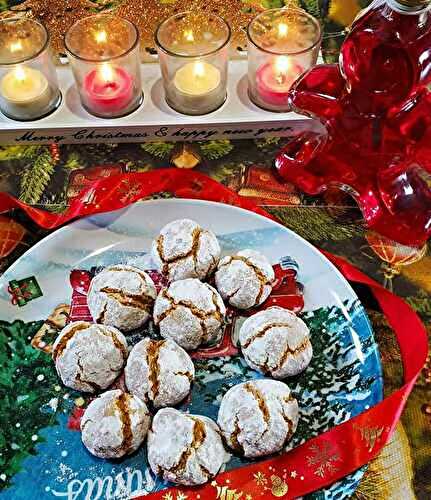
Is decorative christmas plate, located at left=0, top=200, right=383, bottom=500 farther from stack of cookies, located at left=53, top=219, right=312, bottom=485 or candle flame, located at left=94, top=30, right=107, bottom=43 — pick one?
candle flame, located at left=94, top=30, right=107, bottom=43

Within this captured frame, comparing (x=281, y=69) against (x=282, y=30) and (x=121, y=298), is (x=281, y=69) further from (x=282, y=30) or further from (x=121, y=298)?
(x=121, y=298)

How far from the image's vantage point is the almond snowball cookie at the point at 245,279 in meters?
A: 1.16

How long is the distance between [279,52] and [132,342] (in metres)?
0.66

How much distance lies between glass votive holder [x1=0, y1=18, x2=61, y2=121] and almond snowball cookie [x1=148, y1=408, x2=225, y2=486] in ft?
2.41

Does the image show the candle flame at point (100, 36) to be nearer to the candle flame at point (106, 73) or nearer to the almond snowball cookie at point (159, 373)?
the candle flame at point (106, 73)

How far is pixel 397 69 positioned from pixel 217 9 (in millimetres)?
711

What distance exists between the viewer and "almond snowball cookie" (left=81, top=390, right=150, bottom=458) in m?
1.00

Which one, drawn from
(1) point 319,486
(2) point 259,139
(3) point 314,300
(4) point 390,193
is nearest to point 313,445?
(1) point 319,486

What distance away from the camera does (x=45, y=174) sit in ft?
4.64

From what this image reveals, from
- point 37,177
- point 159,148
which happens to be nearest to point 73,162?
point 37,177

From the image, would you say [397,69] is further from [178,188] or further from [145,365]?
[145,365]

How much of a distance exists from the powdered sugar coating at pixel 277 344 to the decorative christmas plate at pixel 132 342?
0.11 ft

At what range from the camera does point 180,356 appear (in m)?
1.08

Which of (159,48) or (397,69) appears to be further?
(159,48)
